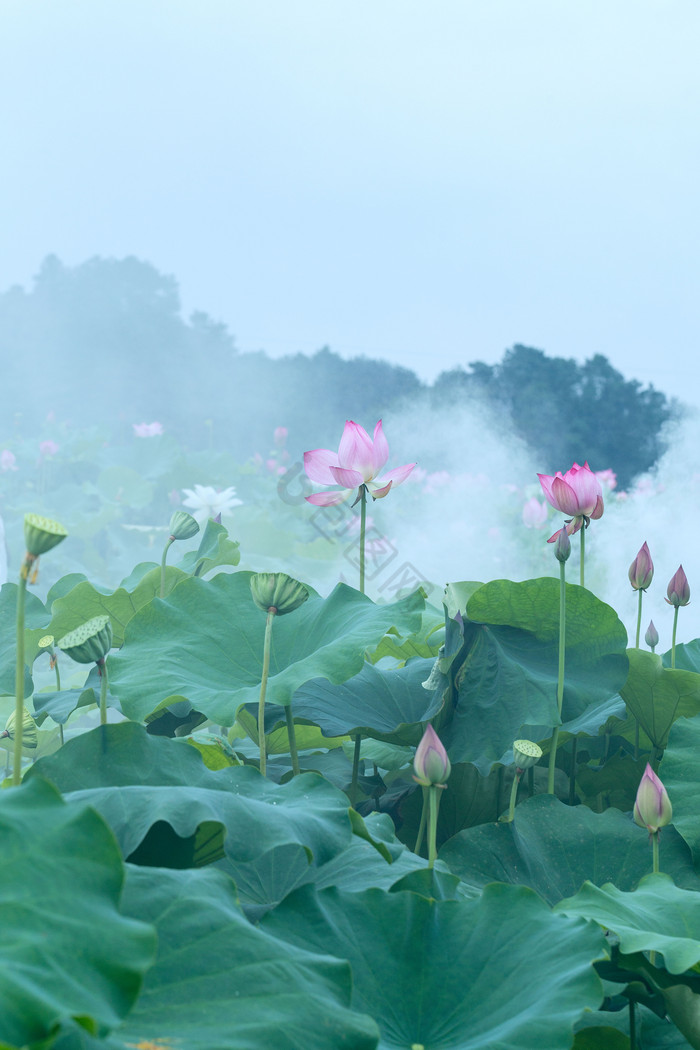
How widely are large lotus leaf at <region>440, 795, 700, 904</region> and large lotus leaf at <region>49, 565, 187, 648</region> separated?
349 millimetres

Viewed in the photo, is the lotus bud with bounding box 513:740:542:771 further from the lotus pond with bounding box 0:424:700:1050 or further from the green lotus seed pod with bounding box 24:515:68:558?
the green lotus seed pod with bounding box 24:515:68:558

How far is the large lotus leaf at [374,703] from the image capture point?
60 centimetres

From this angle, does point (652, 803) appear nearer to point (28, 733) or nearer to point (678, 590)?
point (678, 590)

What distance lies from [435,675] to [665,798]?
0.55 feet

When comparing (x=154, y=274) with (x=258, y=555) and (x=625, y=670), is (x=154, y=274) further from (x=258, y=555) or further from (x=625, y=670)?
(x=625, y=670)

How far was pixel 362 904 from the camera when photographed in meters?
0.41

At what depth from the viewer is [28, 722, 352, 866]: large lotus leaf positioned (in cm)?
37

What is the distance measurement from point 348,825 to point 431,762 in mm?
70

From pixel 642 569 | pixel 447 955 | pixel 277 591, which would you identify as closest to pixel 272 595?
pixel 277 591

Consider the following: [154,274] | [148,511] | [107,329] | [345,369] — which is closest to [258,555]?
[148,511]

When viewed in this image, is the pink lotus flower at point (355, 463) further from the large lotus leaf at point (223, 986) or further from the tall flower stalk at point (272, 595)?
the large lotus leaf at point (223, 986)

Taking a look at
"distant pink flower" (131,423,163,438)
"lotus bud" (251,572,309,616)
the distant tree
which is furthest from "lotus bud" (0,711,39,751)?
the distant tree

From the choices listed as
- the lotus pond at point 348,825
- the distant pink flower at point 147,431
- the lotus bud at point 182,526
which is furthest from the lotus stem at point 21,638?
the distant pink flower at point 147,431

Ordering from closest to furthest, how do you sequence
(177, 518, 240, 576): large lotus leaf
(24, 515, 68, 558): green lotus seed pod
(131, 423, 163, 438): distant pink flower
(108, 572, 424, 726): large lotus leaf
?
(24, 515, 68, 558): green lotus seed pod → (108, 572, 424, 726): large lotus leaf → (177, 518, 240, 576): large lotus leaf → (131, 423, 163, 438): distant pink flower
